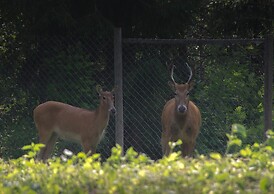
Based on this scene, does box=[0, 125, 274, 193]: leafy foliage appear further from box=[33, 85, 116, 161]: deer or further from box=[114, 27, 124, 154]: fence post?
box=[33, 85, 116, 161]: deer

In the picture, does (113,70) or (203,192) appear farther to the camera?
(113,70)

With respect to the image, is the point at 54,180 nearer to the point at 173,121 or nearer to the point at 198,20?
the point at 173,121

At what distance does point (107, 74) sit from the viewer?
11648mm

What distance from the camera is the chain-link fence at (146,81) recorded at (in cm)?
1155

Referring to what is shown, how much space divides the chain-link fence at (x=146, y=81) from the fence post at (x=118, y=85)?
19cm

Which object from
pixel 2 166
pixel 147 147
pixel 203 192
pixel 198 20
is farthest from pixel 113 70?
pixel 203 192

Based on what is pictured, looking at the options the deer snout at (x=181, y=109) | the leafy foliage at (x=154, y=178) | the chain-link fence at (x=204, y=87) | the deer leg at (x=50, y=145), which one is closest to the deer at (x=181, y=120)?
the deer snout at (x=181, y=109)

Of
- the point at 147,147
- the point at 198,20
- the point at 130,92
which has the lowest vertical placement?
the point at 147,147

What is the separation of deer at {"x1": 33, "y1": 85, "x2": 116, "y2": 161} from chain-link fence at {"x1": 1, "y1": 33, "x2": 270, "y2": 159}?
23 centimetres

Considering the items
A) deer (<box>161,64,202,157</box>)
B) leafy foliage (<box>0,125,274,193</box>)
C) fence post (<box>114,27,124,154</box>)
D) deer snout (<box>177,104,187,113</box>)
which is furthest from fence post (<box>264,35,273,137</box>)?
leafy foliage (<box>0,125,274,193</box>)

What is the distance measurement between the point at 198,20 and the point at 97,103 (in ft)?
7.40

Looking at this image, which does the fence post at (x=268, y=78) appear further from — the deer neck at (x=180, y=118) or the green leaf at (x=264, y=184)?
the green leaf at (x=264, y=184)

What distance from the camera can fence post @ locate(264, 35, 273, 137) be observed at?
37.1 feet

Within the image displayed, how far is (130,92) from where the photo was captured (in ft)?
38.3
